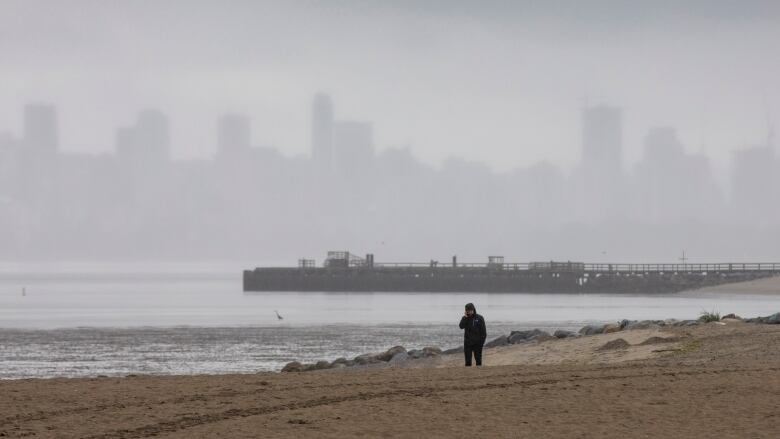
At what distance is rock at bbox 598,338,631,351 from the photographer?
98.1ft

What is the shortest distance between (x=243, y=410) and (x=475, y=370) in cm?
670

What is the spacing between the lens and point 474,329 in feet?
80.6

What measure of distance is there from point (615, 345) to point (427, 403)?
12929mm

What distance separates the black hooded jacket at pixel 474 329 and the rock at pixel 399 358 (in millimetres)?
13789

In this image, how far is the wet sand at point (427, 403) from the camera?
15.8m

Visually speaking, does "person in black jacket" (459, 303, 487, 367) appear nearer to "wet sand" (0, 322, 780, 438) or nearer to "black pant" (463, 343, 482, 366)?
"black pant" (463, 343, 482, 366)

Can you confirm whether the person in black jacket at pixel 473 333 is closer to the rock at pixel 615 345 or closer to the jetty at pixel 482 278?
the rock at pixel 615 345

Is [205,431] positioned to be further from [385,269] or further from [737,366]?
[385,269]

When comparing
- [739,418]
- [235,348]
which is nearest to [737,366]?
[739,418]

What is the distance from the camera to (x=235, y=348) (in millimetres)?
54281

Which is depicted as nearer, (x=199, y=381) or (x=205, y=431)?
(x=205, y=431)

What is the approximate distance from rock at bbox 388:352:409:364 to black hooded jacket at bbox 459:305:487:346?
1379 cm

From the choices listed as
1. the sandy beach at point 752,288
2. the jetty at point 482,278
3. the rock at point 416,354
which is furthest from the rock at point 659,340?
the jetty at point 482,278

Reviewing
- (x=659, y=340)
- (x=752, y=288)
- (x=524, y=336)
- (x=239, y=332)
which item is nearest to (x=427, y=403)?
(x=659, y=340)
